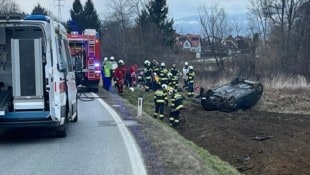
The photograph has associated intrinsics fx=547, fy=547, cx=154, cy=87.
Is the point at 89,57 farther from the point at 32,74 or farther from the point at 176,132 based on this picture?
the point at 32,74

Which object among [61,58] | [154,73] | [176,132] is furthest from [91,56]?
[61,58]

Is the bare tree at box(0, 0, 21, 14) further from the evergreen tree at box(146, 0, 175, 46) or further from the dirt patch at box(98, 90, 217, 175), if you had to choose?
the dirt patch at box(98, 90, 217, 175)

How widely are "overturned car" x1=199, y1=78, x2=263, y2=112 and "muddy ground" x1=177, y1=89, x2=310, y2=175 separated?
0.39m

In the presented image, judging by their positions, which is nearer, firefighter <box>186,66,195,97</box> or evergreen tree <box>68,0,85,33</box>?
firefighter <box>186,66,195,97</box>

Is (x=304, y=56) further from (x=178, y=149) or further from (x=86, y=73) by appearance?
(x=178, y=149)

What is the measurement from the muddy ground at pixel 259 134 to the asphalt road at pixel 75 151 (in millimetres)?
2702

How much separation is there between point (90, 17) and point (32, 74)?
65.5 meters

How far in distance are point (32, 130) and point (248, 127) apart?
292 inches

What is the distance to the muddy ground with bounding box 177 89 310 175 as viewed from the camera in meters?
A: 11.8

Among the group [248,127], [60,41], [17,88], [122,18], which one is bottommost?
[248,127]

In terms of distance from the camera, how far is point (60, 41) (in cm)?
1140

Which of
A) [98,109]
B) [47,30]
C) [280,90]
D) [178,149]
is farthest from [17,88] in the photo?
[280,90]

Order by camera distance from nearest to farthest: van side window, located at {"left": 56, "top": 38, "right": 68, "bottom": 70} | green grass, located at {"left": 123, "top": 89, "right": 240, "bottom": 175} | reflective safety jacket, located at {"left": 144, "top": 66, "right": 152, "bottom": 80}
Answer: green grass, located at {"left": 123, "top": 89, "right": 240, "bottom": 175}, van side window, located at {"left": 56, "top": 38, "right": 68, "bottom": 70}, reflective safety jacket, located at {"left": 144, "top": 66, "right": 152, "bottom": 80}

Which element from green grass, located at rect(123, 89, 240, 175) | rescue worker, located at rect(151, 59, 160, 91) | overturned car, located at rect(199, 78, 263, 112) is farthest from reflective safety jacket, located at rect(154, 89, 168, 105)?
rescue worker, located at rect(151, 59, 160, 91)
